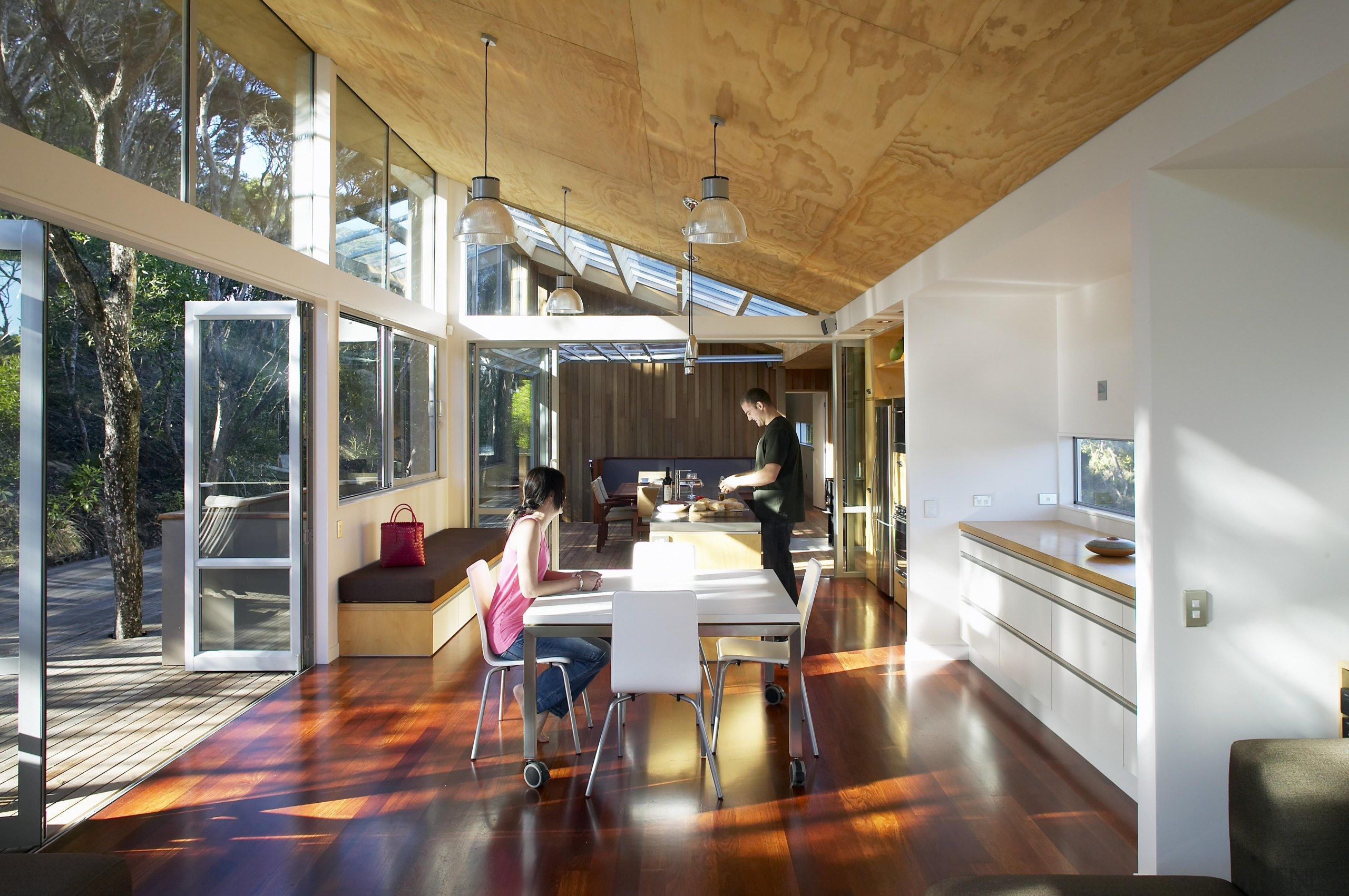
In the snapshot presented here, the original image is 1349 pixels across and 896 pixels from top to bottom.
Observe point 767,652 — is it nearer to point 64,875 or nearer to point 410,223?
point 64,875

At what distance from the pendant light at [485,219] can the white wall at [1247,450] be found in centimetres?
271

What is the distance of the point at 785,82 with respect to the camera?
3609 mm

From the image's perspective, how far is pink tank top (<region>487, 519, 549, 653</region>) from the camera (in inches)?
158

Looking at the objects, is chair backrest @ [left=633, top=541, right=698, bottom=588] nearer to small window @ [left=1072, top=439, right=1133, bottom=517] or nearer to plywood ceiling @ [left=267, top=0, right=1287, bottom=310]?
plywood ceiling @ [left=267, top=0, right=1287, bottom=310]

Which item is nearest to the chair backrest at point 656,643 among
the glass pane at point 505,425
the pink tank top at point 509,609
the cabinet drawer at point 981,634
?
the pink tank top at point 509,609

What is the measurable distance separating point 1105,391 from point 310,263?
482 centimetres

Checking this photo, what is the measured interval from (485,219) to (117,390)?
141 inches

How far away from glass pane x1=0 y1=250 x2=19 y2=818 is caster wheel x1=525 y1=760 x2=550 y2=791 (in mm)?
1836

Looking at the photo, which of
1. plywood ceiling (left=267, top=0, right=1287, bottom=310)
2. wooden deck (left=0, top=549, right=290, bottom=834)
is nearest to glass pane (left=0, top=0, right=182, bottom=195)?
plywood ceiling (left=267, top=0, right=1287, bottom=310)

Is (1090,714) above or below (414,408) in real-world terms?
below

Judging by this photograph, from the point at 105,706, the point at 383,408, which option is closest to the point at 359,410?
the point at 383,408

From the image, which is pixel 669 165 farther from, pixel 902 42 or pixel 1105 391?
pixel 1105 391

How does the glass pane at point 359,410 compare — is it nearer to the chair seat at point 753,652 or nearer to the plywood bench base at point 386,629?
the plywood bench base at point 386,629

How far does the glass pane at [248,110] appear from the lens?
4.40 meters
